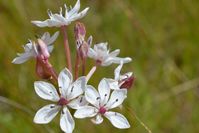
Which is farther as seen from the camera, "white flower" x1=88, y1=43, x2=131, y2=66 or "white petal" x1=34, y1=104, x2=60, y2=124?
"white flower" x1=88, y1=43, x2=131, y2=66

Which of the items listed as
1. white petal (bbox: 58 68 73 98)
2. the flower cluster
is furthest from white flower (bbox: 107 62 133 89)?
white petal (bbox: 58 68 73 98)

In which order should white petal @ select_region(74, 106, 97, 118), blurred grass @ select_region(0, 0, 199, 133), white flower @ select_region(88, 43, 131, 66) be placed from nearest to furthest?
white petal @ select_region(74, 106, 97, 118)
white flower @ select_region(88, 43, 131, 66)
blurred grass @ select_region(0, 0, 199, 133)

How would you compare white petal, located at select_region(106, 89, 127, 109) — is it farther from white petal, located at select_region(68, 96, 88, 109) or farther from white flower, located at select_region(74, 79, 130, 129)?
white petal, located at select_region(68, 96, 88, 109)

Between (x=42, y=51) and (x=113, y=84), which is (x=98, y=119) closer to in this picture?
(x=113, y=84)

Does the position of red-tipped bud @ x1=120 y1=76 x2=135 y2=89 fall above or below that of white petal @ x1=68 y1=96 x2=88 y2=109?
below

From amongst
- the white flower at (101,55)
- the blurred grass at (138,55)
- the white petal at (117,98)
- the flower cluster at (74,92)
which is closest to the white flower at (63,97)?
the flower cluster at (74,92)

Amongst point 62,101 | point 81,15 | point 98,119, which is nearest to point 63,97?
point 62,101
